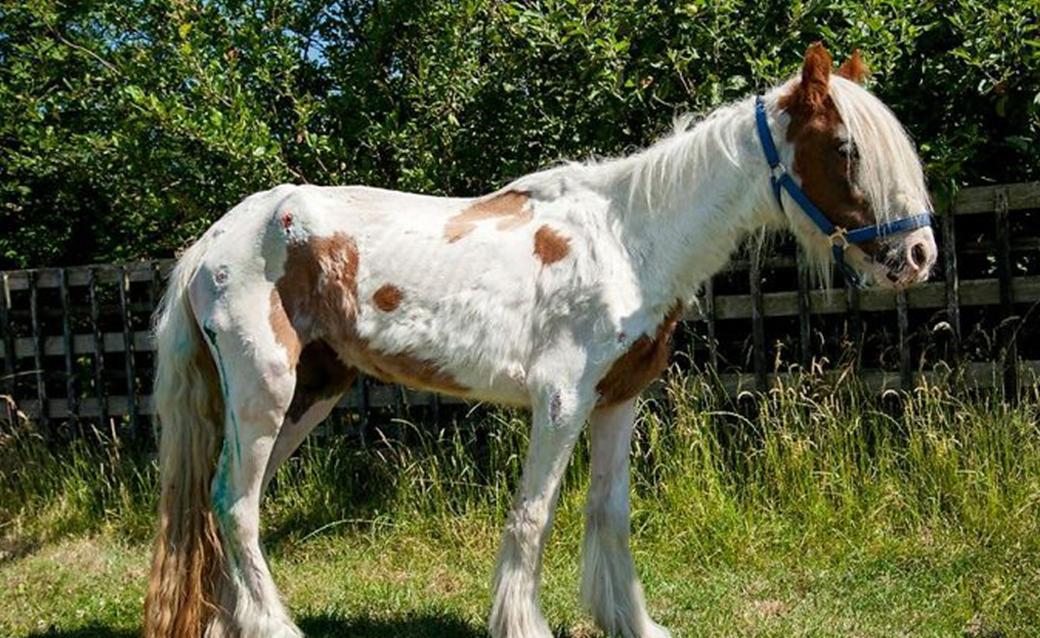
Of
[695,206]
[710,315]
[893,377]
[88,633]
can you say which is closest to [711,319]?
[710,315]

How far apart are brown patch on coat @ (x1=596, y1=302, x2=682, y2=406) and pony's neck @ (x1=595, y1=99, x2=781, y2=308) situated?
98 mm

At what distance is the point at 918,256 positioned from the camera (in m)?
3.29

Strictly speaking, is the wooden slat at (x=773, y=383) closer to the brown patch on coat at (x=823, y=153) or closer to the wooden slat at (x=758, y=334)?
the wooden slat at (x=758, y=334)

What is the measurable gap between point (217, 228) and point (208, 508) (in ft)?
3.21

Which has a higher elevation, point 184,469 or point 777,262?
point 777,262

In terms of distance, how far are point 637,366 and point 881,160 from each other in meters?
1.00

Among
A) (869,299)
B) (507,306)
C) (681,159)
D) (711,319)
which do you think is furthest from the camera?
(711,319)

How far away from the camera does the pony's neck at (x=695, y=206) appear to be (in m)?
3.52

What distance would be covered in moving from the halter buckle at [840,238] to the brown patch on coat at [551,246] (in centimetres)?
85

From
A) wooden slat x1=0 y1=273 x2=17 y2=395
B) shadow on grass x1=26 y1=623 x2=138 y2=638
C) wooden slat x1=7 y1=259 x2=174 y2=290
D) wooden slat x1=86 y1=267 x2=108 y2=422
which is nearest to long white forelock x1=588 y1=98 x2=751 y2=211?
shadow on grass x1=26 y1=623 x2=138 y2=638

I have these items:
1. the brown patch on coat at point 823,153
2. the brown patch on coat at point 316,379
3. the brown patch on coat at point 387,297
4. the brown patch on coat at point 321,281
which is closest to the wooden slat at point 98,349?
the brown patch on coat at point 316,379

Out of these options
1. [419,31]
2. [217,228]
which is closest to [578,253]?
[217,228]

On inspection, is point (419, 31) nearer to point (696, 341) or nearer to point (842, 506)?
point (696, 341)

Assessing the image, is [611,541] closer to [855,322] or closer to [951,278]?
[855,322]
